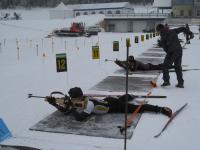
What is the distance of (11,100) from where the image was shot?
885cm

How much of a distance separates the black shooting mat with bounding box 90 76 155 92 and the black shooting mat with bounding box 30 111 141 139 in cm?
251

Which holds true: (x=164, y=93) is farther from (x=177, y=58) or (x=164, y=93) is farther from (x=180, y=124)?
(x=180, y=124)

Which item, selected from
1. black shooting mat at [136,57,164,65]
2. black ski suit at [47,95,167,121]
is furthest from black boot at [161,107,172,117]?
black shooting mat at [136,57,164,65]

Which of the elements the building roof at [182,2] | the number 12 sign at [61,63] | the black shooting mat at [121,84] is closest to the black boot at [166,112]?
the black shooting mat at [121,84]

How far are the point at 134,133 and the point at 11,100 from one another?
3728 millimetres

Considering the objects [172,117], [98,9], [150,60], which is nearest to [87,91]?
[172,117]

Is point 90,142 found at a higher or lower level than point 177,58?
lower

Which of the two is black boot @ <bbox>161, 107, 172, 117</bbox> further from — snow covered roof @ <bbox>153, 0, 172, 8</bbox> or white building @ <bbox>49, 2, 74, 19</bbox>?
white building @ <bbox>49, 2, 74, 19</bbox>

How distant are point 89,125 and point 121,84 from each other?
391 centimetres

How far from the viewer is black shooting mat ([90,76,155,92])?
9695 millimetres

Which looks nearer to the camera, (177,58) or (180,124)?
(180,124)

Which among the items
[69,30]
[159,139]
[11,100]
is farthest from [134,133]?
[69,30]

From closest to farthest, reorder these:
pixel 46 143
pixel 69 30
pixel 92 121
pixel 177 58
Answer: pixel 46 143
pixel 92 121
pixel 177 58
pixel 69 30

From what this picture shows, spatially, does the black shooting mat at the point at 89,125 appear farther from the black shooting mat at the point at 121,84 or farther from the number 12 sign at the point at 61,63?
the number 12 sign at the point at 61,63
